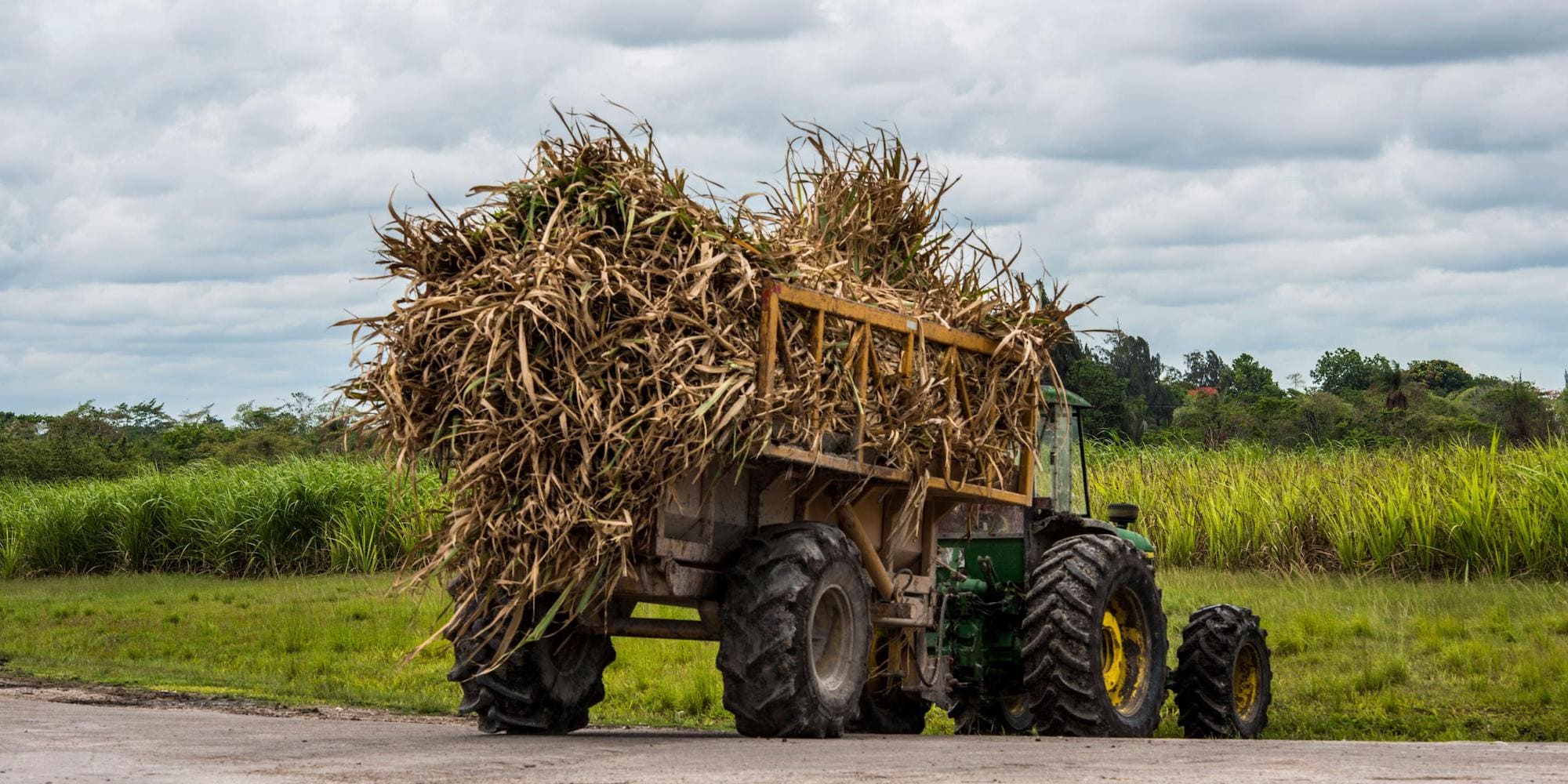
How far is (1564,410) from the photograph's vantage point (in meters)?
44.7

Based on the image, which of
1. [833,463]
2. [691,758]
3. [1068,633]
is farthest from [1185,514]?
[691,758]

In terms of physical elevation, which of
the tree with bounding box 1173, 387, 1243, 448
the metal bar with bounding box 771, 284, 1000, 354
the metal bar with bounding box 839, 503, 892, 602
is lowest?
the metal bar with bounding box 839, 503, 892, 602

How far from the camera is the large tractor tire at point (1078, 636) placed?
1066 centimetres

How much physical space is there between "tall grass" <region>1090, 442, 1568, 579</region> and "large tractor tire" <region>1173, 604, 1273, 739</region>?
314 inches

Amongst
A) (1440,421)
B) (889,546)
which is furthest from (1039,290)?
(1440,421)

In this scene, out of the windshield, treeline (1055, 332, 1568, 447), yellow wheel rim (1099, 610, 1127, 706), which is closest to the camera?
yellow wheel rim (1099, 610, 1127, 706)

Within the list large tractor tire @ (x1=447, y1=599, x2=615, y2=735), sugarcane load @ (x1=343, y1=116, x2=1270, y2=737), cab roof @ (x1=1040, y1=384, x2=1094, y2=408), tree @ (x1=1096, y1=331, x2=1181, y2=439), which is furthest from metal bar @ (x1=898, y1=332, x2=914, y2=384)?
tree @ (x1=1096, y1=331, x2=1181, y2=439)

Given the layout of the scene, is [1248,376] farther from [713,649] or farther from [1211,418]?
[713,649]

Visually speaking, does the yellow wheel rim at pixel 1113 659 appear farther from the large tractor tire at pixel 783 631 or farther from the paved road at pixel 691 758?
the large tractor tire at pixel 783 631

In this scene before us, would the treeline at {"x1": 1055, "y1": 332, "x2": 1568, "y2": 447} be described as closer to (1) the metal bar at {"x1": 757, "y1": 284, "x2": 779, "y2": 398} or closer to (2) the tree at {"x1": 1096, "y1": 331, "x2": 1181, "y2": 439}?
(2) the tree at {"x1": 1096, "y1": 331, "x2": 1181, "y2": 439}

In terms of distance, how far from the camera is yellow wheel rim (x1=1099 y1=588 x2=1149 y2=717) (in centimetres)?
1150

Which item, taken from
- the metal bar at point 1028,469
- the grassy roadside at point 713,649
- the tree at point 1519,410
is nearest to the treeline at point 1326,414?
the tree at point 1519,410

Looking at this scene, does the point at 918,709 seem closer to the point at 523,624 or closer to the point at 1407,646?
the point at 523,624

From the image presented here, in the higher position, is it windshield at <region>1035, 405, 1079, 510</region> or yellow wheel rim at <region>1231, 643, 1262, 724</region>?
windshield at <region>1035, 405, 1079, 510</region>
